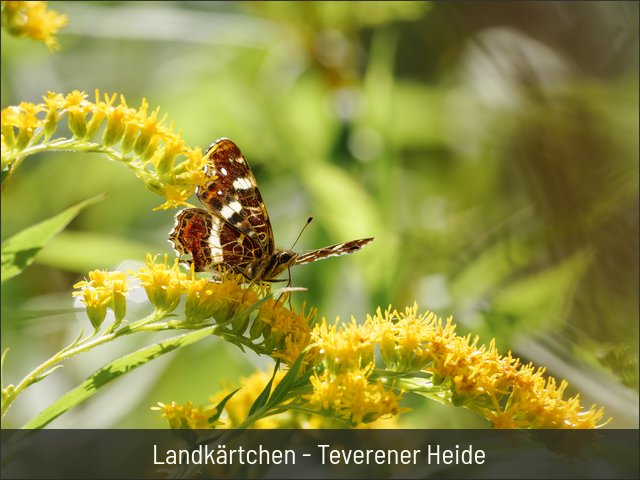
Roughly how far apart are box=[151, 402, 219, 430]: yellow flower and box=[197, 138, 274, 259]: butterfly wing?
1.39 ft

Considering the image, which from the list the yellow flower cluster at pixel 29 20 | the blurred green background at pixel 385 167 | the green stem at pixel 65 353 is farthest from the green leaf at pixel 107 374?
the blurred green background at pixel 385 167

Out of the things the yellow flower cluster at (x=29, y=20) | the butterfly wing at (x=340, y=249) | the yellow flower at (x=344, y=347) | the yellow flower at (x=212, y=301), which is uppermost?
the yellow flower cluster at (x=29, y=20)

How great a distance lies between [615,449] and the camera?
7.28 feet

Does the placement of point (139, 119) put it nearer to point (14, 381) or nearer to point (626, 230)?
point (14, 381)

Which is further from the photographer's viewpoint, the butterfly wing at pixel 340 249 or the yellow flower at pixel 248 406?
the yellow flower at pixel 248 406

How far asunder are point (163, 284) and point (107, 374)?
34cm

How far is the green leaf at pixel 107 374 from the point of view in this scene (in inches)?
54.9

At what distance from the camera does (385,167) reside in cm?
341

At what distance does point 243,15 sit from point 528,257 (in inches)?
78.4

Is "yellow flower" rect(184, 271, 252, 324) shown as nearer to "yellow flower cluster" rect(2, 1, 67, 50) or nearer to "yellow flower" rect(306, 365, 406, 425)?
"yellow flower" rect(306, 365, 406, 425)

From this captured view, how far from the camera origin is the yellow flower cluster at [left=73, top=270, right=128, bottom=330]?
170 centimetres

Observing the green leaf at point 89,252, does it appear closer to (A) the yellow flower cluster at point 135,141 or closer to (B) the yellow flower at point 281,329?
(A) the yellow flower cluster at point 135,141
